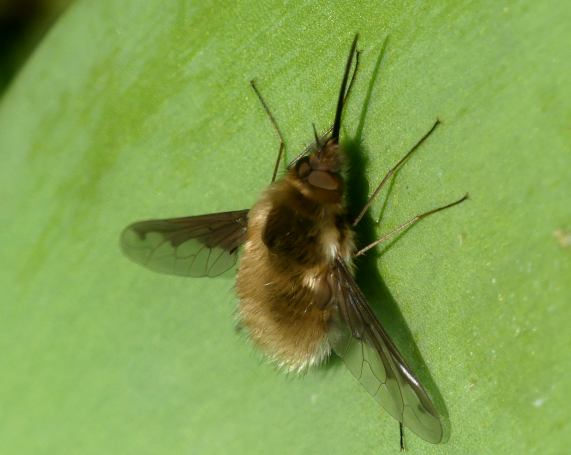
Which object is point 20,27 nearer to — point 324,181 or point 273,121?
point 273,121

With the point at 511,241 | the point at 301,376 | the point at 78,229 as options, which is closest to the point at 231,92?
the point at 78,229

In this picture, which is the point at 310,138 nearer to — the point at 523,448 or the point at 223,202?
the point at 223,202

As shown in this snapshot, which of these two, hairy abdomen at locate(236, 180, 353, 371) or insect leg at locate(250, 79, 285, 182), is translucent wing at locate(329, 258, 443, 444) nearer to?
hairy abdomen at locate(236, 180, 353, 371)

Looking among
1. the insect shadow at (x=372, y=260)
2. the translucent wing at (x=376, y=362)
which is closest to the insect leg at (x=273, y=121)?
the insect shadow at (x=372, y=260)

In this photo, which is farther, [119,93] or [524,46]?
[119,93]

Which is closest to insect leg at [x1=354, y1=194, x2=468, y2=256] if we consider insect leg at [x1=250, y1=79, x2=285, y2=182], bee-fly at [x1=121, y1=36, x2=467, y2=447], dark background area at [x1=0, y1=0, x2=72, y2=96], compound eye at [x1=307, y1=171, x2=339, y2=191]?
bee-fly at [x1=121, y1=36, x2=467, y2=447]

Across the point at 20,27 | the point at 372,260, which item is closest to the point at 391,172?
the point at 372,260

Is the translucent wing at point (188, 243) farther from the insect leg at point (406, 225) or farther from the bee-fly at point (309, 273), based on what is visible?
the insect leg at point (406, 225)
